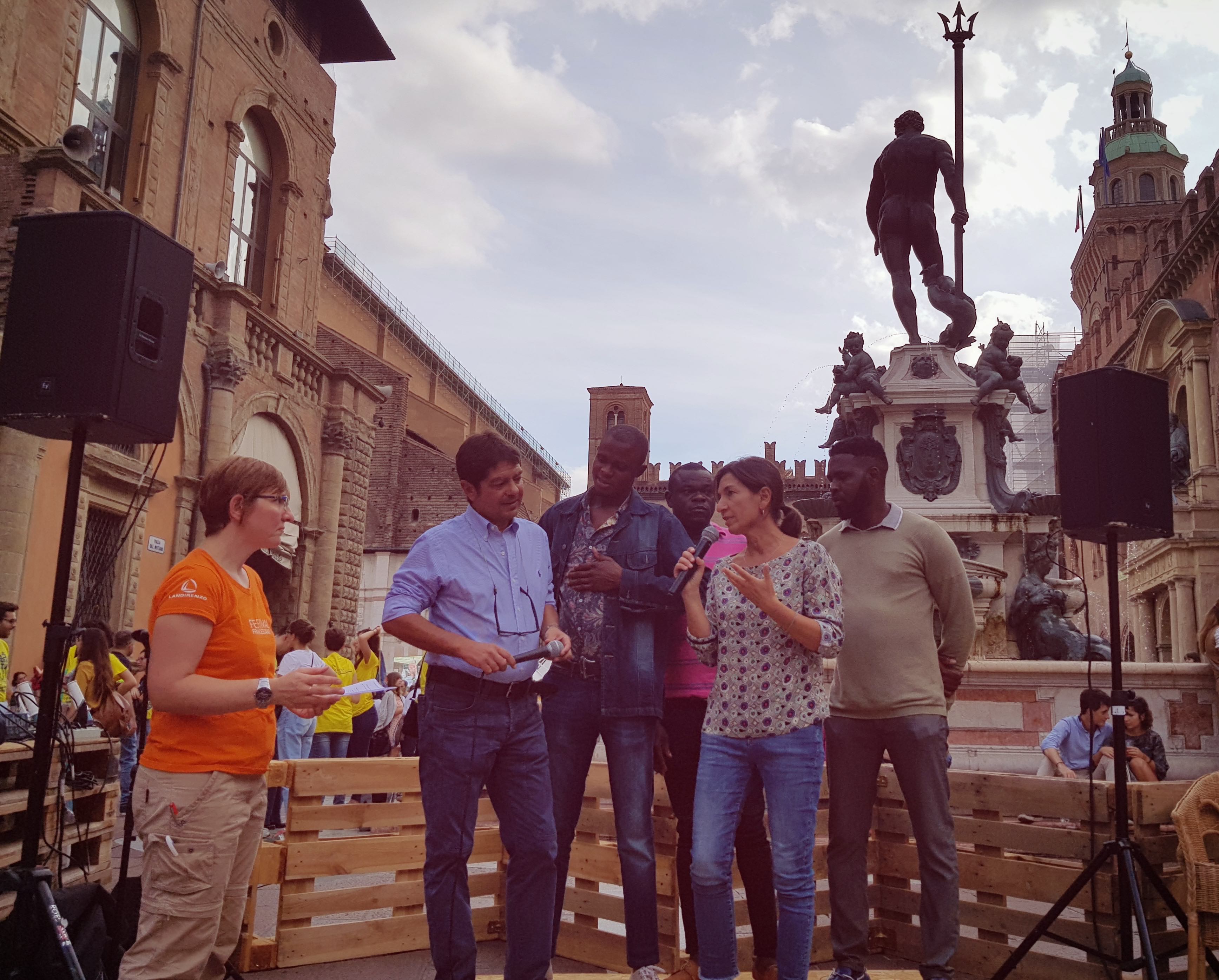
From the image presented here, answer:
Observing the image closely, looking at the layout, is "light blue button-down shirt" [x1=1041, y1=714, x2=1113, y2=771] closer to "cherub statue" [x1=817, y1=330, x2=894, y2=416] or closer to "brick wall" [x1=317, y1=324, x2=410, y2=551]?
"cherub statue" [x1=817, y1=330, x2=894, y2=416]

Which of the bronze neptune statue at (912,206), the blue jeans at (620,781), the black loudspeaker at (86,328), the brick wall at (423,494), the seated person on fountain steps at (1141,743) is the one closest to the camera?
the black loudspeaker at (86,328)

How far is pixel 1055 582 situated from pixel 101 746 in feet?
24.4

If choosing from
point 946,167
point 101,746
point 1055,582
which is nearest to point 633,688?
point 101,746

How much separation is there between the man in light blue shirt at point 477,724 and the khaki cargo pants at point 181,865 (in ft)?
2.15

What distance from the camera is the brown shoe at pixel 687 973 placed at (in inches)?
140

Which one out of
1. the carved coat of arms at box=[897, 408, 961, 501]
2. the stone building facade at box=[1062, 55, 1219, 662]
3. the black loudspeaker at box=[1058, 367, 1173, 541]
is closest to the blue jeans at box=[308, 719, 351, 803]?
the carved coat of arms at box=[897, 408, 961, 501]

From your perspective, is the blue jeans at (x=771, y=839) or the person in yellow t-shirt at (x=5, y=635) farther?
the person in yellow t-shirt at (x=5, y=635)

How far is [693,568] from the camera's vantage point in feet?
11.0

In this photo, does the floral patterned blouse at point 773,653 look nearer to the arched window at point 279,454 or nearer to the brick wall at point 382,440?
the arched window at point 279,454

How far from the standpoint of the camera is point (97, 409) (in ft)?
10.9

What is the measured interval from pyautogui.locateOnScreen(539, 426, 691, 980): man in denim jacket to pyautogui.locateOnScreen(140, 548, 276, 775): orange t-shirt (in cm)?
107

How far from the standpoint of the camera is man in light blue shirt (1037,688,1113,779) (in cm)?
625

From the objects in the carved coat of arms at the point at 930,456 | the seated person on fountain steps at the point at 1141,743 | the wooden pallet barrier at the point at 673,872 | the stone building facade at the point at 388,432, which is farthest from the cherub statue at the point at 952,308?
the stone building facade at the point at 388,432

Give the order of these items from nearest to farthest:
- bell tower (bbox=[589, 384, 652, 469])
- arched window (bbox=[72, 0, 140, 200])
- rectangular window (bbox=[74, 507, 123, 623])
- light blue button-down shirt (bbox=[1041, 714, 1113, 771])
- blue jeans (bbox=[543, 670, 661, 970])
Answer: blue jeans (bbox=[543, 670, 661, 970]), light blue button-down shirt (bbox=[1041, 714, 1113, 771]), rectangular window (bbox=[74, 507, 123, 623]), arched window (bbox=[72, 0, 140, 200]), bell tower (bbox=[589, 384, 652, 469])
